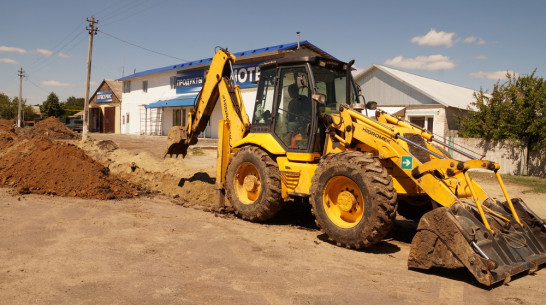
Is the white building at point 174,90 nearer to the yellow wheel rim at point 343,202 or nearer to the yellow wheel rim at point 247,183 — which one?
the yellow wheel rim at point 247,183

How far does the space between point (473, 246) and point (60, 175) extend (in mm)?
8941

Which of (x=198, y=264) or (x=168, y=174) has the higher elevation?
(x=168, y=174)

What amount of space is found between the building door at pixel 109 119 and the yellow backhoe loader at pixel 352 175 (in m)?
35.3

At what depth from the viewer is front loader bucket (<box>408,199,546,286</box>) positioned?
14.6 ft

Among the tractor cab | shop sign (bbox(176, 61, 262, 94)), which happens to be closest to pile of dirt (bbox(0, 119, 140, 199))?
the tractor cab

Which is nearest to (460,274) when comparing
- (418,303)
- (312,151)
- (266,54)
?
(418,303)

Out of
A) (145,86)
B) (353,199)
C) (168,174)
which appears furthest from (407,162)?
(145,86)

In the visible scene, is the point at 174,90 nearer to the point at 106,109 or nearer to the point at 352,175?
the point at 106,109

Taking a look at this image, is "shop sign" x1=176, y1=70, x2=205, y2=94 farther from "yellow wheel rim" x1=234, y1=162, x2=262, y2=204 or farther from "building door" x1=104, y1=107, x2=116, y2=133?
"yellow wheel rim" x1=234, y1=162, x2=262, y2=204

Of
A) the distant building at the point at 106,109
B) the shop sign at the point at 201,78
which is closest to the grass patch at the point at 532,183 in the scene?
the shop sign at the point at 201,78

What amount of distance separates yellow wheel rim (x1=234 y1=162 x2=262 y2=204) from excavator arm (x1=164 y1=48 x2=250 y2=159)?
2.53 feet

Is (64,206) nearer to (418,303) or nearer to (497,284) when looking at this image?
(418,303)

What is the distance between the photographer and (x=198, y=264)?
5039mm

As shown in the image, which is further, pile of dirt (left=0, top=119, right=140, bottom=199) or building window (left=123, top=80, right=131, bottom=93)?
building window (left=123, top=80, right=131, bottom=93)
